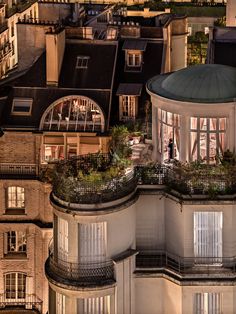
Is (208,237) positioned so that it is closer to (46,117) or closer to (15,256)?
(46,117)

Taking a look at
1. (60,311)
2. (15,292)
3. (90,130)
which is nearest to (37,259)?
(15,292)

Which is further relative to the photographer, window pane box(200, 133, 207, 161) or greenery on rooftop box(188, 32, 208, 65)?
greenery on rooftop box(188, 32, 208, 65)

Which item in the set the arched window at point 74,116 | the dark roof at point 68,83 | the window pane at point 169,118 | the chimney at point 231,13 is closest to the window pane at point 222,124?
the window pane at point 169,118

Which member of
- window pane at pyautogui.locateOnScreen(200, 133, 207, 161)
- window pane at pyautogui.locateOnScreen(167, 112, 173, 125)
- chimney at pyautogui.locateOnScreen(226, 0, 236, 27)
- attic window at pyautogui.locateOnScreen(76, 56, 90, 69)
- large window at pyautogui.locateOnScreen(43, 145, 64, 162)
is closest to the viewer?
window pane at pyautogui.locateOnScreen(200, 133, 207, 161)

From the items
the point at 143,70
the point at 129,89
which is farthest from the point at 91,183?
the point at 143,70

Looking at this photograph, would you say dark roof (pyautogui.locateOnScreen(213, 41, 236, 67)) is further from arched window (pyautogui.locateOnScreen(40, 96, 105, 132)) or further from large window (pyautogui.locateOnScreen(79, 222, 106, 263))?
large window (pyautogui.locateOnScreen(79, 222, 106, 263))

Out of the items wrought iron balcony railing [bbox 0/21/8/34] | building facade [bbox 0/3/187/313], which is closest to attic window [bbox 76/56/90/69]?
building facade [bbox 0/3/187/313]

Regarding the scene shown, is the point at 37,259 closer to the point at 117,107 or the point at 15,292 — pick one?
the point at 15,292
